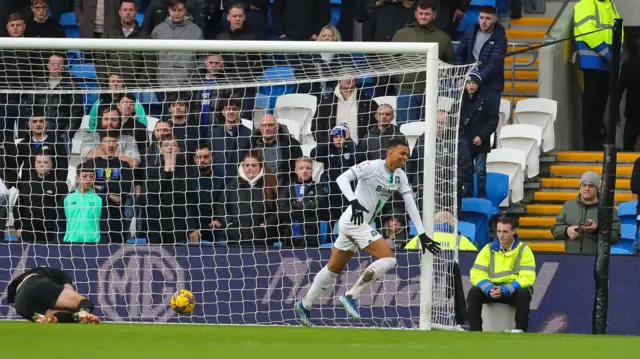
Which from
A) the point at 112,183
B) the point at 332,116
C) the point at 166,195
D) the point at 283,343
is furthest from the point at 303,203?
the point at 283,343

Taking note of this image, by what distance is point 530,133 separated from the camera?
54.4 ft

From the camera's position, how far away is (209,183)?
14.3 m

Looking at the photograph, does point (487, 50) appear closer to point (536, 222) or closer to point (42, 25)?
point (536, 222)

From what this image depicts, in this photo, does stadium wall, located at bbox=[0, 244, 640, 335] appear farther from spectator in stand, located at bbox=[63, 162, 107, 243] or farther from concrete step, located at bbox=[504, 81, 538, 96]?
concrete step, located at bbox=[504, 81, 538, 96]

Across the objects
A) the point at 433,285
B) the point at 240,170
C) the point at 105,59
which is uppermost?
the point at 105,59

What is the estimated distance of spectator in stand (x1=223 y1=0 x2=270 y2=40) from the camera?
17.4 meters

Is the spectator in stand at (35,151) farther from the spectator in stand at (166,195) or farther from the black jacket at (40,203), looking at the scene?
the spectator in stand at (166,195)

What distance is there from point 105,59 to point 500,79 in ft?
14.2

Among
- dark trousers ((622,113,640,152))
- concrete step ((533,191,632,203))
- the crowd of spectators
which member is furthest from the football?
dark trousers ((622,113,640,152))

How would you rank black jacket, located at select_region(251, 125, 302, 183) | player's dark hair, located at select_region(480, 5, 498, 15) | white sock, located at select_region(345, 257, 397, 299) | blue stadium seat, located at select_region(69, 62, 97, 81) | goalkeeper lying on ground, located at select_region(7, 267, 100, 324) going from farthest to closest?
player's dark hair, located at select_region(480, 5, 498, 15)
blue stadium seat, located at select_region(69, 62, 97, 81)
black jacket, located at select_region(251, 125, 302, 183)
white sock, located at select_region(345, 257, 397, 299)
goalkeeper lying on ground, located at select_region(7, 267, 100, 324)

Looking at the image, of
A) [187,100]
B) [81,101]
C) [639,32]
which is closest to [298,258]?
[187,100]

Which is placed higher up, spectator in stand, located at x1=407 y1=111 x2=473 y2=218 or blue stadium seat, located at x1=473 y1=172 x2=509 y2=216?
spectator in stand, located at x1=407 y1=111 x2=473 y2=218

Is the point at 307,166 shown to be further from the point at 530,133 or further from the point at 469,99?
the point at 530,133

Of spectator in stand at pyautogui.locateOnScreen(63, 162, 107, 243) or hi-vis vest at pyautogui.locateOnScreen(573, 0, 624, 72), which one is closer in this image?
spectator in stand at pyautogui.locateOnScreen(63, 162, 107, 243)
